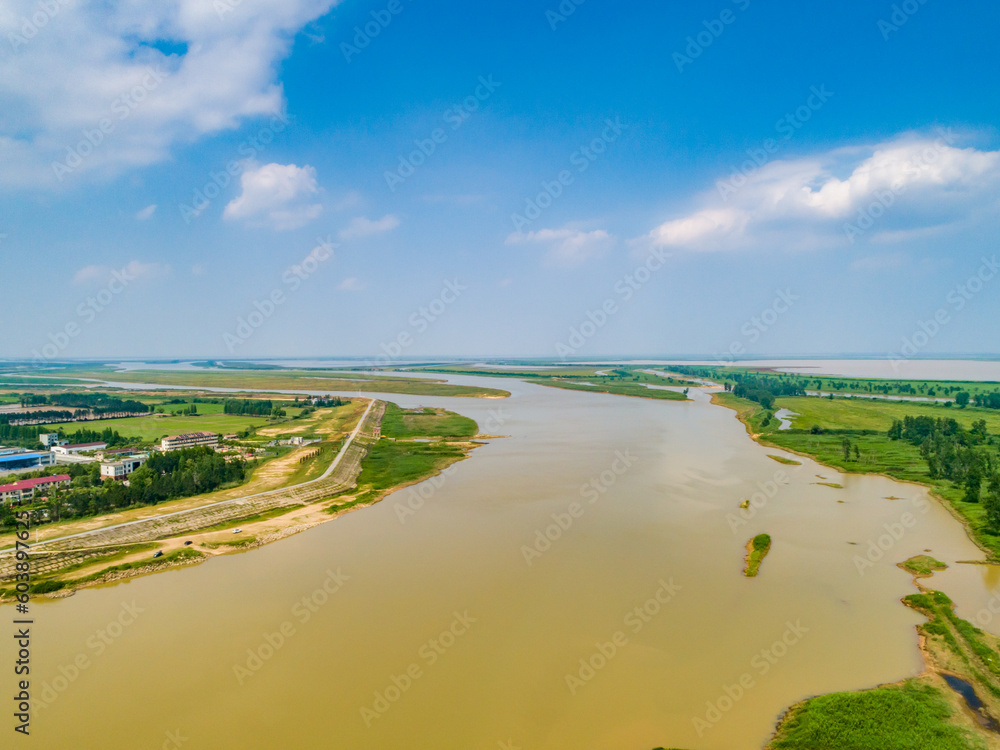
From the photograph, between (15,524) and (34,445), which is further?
(34,445)

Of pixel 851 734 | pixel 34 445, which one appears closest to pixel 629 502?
pixel 851 734

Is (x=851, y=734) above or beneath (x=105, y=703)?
above

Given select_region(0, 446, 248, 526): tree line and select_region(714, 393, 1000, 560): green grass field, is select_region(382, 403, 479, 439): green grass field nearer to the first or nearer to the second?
select_region(0, 446, 248, 526): tree line

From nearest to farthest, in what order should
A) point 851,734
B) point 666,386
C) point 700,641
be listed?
point 851,734 → point 700,641 → point 666,386

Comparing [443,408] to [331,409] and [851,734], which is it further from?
[851,734]

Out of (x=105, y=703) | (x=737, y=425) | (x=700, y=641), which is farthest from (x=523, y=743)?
(x=737, y=425)

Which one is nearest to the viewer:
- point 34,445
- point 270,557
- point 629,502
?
point 270,557

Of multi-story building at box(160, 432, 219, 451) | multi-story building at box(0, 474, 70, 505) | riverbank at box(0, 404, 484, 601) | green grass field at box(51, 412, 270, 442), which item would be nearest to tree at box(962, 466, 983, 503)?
riverbank at box(0, 404, 484, 601)
